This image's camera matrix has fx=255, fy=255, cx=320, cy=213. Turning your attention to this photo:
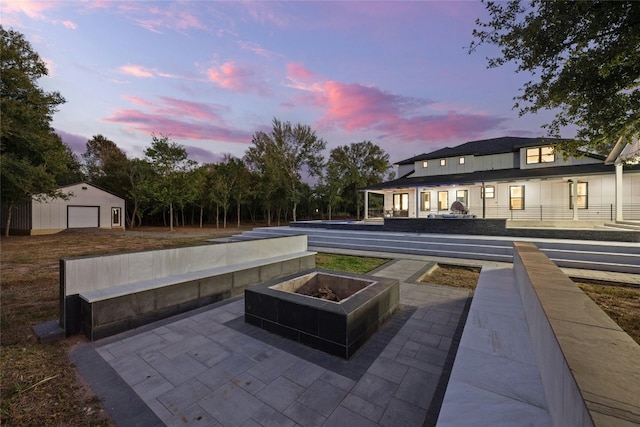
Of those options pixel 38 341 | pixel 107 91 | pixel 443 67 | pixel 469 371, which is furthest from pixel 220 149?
pixel 469 371

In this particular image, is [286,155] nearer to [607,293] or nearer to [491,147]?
[491,147]

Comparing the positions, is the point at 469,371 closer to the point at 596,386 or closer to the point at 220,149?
the point at 596,386

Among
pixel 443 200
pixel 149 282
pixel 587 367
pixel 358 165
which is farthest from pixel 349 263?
pixel 358 165

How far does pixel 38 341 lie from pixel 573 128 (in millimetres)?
14259

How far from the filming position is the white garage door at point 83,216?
24781mm

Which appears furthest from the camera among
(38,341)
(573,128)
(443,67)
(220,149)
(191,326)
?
(220,149)

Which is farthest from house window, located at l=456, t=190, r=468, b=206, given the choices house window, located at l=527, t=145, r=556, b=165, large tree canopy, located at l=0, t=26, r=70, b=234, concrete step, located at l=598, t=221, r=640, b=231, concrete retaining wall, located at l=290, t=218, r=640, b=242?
large tree canopy, located at l=0, t=26, r=70, b=234

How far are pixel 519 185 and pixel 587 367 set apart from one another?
1963 cm

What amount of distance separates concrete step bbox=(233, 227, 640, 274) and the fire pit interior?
7.04 metres

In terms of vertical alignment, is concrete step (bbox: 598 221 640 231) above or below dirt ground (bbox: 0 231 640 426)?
above

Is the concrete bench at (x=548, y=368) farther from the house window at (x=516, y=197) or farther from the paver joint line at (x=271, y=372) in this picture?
the house window at (x=516, y=197)

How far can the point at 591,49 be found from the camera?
252 inches

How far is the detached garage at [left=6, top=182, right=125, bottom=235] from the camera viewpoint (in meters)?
22.1

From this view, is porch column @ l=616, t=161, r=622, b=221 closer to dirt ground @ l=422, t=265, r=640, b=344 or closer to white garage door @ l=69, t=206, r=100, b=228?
dirt ground @ l=422, t=265, r=640, b=344
